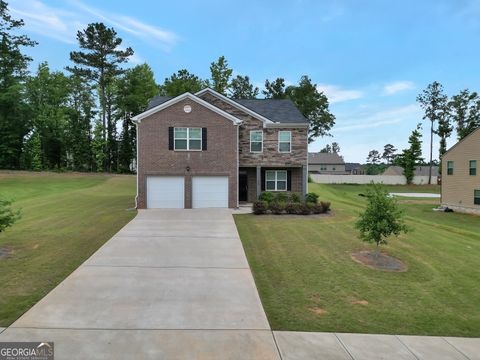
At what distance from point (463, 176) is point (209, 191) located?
74.2ft

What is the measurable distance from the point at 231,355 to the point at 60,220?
13.4 meters

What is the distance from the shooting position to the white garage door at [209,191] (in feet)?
66.2

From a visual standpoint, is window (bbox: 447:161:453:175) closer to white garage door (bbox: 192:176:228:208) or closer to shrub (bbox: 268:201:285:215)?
shrub (bbox: 268:201:285:215)

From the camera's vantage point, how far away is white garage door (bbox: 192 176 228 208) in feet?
66.2

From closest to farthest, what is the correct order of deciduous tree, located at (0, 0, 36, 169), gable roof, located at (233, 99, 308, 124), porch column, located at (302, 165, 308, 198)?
porch column, located at (302, 165, 308, 198) → gable roof, located at (233, 99, 308, 124) → deciduous tree, located at (0, 0, 36, 169)

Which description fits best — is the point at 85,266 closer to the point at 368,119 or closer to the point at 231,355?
the point at 231,355

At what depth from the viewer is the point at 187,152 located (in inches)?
788

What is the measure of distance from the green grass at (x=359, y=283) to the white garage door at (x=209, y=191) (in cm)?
631

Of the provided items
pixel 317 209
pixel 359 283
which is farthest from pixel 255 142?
pixel 359 283

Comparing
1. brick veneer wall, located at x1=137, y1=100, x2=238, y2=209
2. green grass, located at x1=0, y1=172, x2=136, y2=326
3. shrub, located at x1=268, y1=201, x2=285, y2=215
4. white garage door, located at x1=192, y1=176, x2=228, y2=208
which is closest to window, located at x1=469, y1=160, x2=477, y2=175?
shrub, located at x1=268, y1=201, x2=285, y2=215

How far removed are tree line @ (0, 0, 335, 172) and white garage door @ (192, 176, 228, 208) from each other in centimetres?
3084

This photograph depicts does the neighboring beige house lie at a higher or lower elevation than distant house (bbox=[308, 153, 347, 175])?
lower

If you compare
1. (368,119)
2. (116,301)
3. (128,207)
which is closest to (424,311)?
(116,301)

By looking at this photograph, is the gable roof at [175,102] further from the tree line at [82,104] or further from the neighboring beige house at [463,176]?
the tree line at [82,104]
